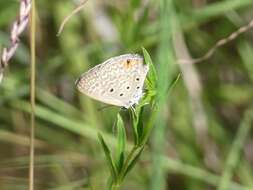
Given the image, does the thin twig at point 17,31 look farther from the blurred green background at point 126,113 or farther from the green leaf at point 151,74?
the blurred green background at point 126,113

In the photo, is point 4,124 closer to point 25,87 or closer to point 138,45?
point 25,87

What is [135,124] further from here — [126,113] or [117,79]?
[126,113]

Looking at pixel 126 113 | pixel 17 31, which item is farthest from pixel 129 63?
pixel 126 113

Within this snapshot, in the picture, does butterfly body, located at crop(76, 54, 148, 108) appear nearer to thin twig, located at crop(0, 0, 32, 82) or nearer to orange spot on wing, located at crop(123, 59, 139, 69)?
orange spot on wing, located at crop(123, 59, 139, 69)

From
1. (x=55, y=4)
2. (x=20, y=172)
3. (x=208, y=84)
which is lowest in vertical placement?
(x=20, y=172)

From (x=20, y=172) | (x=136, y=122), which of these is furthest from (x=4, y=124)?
(x=136, y=122)

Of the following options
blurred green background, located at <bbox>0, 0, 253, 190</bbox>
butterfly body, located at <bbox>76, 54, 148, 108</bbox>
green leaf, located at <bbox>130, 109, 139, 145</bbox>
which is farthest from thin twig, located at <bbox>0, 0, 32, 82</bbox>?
blurred green background, located at <bbox>0, 0, 253, 190</bbox>
